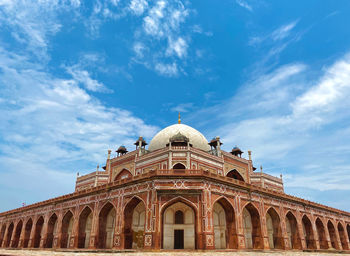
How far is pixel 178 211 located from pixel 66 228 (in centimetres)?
1759

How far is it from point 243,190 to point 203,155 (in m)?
9.55

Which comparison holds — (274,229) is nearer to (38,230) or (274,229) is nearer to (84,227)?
(84,227)

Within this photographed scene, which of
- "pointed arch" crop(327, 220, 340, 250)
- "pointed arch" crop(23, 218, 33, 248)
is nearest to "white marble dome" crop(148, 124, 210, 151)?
"pointed arch" crop(23, 218, 33, 248)

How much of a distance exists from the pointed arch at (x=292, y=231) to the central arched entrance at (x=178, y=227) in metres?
15.3

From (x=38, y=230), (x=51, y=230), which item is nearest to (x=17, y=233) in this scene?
(x=38, y=230)

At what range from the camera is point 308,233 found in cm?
3859

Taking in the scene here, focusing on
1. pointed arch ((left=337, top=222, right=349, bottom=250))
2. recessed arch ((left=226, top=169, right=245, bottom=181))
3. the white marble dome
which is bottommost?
pointed arch ((left=337, top=222, right=349, bottom=250))

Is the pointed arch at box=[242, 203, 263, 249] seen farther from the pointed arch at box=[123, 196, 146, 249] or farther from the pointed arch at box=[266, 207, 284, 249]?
the pointed arch at box=[123, 196, 146, 249]

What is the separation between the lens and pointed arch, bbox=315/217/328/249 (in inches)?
1582

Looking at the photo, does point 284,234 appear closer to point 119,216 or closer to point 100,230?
point 119,216

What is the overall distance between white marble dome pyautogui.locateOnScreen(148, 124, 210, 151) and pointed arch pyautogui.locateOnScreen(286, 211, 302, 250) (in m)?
Answer: 15.4

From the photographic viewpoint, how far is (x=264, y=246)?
28.7 m

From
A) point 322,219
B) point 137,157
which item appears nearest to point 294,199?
point 322,219

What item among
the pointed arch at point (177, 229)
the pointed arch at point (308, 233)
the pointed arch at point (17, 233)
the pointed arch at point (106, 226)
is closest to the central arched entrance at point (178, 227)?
the pointed arch at point (177, 229)
